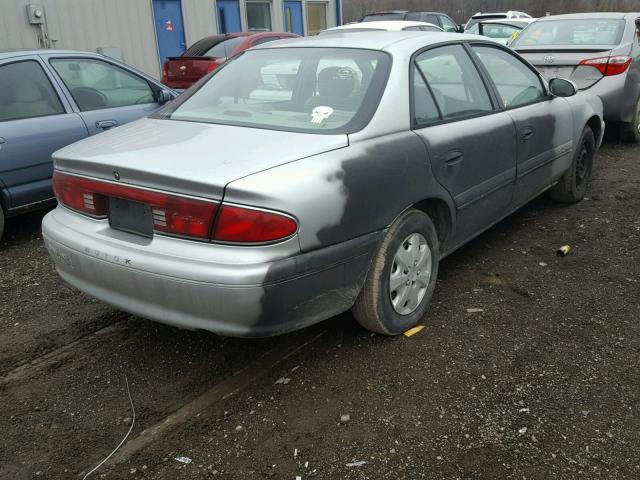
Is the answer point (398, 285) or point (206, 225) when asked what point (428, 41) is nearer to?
point (398, 285)

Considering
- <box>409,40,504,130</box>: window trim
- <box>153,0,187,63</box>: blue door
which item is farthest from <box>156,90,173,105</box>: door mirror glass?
<box>153,0,187,63</box>: blue door

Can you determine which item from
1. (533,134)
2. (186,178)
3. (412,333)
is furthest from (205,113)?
(533,134)

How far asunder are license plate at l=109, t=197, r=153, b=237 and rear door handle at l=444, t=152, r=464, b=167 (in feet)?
5.36

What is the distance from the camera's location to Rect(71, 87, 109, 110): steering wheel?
5.40 meters

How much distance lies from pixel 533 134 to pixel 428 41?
1.19 m

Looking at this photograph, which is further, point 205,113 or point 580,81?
point 580,81

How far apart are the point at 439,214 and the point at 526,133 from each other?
1.18 meters

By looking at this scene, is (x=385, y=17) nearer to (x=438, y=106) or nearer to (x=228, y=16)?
(x=228, y=16)

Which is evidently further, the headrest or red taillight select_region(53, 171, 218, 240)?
the headrest

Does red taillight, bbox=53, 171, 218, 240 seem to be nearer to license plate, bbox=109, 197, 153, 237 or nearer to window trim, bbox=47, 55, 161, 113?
license plate, bbox=109, 197, 153, 237

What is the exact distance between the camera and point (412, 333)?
3428mm

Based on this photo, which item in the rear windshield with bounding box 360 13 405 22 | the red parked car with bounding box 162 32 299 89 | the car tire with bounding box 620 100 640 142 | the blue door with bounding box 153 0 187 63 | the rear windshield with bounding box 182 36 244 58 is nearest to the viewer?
the car tire with bounding box 620 100 640 142

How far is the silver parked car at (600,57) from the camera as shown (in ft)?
23.8

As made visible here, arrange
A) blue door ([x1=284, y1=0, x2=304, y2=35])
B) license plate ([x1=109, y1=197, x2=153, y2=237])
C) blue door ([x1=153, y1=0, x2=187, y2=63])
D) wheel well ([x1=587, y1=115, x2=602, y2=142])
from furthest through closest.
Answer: blue door ([x1=284, y1=0, x2=304, y2=35]), blue door ([x1=153, y1=0, x2=187, y2=63]), wheel well ([x1=587, y1=115, x2=602, y2=142]), license plate ([x1=109, y1=197, x2=153, y2=237])
